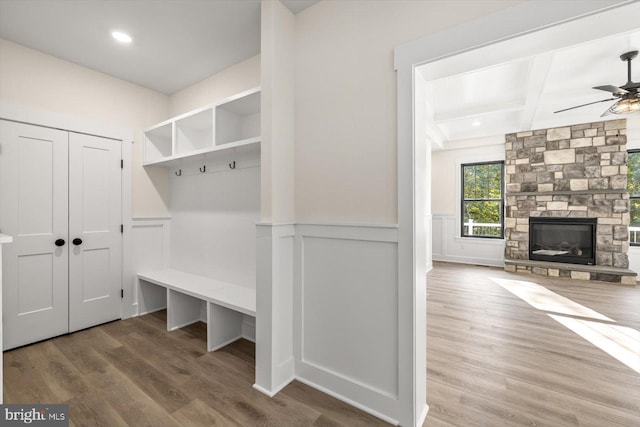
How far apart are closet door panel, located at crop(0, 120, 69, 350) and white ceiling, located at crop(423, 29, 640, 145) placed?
11.2 ft

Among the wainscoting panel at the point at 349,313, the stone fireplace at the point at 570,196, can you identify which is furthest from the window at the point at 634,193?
the wainscoting panel at the point at 349,313

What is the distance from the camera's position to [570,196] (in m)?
5.17

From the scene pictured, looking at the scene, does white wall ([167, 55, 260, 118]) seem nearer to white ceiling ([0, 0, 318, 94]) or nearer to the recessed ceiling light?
white ceiling ([0, 0, 318, 94])

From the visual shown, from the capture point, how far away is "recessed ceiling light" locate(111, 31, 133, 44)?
93.6 inches

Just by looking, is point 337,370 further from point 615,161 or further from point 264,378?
point 615,161

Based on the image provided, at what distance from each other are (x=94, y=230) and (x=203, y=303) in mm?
1378

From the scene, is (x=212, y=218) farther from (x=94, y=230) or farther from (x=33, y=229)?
(x=33, y=229)

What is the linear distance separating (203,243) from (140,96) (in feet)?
6.36

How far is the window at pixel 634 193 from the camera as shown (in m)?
4.88

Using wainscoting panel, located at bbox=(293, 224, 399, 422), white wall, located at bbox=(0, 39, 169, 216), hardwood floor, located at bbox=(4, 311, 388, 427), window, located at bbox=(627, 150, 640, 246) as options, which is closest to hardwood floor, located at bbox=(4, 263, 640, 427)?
hardwood floor, located at bbox=(4, 311, 388, 427)

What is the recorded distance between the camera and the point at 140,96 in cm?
338

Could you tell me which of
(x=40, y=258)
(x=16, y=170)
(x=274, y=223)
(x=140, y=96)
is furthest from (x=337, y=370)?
(x=140, y=96)

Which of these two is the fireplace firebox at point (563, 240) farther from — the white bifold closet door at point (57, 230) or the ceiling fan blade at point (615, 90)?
the white bifold closet door at point (57, 230)

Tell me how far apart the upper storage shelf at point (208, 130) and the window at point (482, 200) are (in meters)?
5.46
